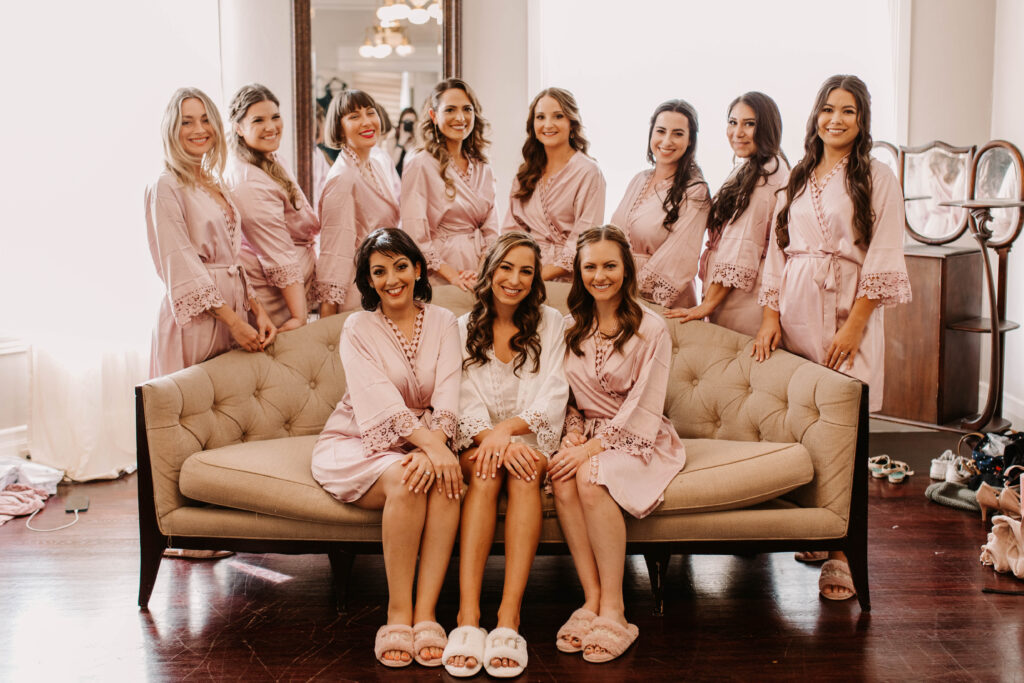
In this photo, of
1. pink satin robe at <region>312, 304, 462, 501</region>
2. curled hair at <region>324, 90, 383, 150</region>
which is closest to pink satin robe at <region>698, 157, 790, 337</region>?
pink satin robe at <region>312, 304, 462, 501</region>

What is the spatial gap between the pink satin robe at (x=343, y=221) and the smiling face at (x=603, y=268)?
1045 millimetres

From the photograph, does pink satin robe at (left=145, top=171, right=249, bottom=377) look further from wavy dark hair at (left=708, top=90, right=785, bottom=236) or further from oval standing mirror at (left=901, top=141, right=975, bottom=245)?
oval standing mirror at (left=901, top=141, right=975, bottom=245)

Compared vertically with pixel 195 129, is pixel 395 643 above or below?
below

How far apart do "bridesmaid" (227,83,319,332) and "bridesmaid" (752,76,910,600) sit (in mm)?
1651

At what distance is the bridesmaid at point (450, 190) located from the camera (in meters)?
3.66

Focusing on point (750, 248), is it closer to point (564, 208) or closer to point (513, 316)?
point (564, 208)

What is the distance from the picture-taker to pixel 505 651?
2.60 metres

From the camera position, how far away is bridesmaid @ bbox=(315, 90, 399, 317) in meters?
3.68

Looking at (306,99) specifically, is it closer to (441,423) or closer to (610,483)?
(441,423)

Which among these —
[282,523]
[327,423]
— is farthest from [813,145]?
[282,523]

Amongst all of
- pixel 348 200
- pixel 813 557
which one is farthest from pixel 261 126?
pixel 813 557

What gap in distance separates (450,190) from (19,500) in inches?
82.9

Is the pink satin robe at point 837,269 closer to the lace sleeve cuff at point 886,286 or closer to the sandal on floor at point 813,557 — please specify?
the lace sleeve cuff at point 886,286

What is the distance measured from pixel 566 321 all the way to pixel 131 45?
2.56 m
